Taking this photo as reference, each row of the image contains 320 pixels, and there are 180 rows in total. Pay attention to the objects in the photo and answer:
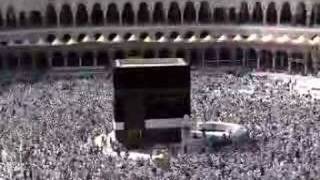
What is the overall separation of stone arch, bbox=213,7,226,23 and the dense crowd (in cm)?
788

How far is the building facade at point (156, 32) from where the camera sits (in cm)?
5591

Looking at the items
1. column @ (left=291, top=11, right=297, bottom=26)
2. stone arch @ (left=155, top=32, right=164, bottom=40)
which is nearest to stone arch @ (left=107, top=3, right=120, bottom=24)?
stone arch @ (left=155, top=32, right=164, bottom=40)

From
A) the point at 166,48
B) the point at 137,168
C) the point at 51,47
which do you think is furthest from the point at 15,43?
the point at 137,168

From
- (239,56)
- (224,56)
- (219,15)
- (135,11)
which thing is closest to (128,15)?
(135,11)

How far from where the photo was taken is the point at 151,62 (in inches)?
1427

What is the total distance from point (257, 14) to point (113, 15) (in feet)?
36.0

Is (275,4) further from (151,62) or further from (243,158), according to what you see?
(243,158)

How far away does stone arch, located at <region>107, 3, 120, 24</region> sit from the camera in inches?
2297

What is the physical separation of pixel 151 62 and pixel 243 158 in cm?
934

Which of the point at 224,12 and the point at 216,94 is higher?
the point at 224,12

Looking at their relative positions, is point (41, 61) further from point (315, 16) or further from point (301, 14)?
point (315, 16)

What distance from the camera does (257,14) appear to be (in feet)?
190

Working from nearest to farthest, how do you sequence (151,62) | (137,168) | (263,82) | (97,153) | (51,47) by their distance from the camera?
(137,168), (97,153), (151,62), (263,82), (51,47)

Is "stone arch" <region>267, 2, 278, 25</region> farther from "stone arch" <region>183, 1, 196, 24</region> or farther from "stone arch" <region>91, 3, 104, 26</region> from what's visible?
"stone arch" <region>91, 3, 104, 26</region>
